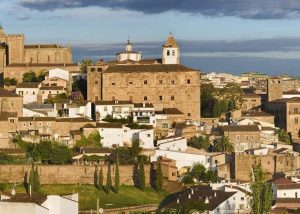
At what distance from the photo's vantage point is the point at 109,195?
43219 mm

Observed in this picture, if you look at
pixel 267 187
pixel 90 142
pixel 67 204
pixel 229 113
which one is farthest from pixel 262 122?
pixel 67 204

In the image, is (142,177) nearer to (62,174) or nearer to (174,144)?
(62,174)

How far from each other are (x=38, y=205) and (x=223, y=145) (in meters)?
21.9

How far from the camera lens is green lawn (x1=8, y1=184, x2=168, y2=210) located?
42.0m

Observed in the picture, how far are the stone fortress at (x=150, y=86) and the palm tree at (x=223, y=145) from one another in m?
5.25

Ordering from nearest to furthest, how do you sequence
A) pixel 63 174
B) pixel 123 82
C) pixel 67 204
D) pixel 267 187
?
pixel 67 204 → pixel 267 187 → pixel 63 174 → pixel 123 82

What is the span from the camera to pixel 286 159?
47.3 m

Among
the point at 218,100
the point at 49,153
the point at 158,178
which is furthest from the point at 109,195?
the point at 218,100

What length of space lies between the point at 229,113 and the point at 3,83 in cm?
1309

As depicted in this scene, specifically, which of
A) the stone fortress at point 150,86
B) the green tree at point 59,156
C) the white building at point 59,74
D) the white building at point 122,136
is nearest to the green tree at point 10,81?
the white building at point 59,74

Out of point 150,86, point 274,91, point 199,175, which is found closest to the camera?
point 199,175

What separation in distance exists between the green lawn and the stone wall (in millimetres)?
421

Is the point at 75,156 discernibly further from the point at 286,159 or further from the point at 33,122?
the point at 286,159

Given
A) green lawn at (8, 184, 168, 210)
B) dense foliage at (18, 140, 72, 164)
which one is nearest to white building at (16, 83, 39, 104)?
dense foliage at (18, 140, 72, 164)
